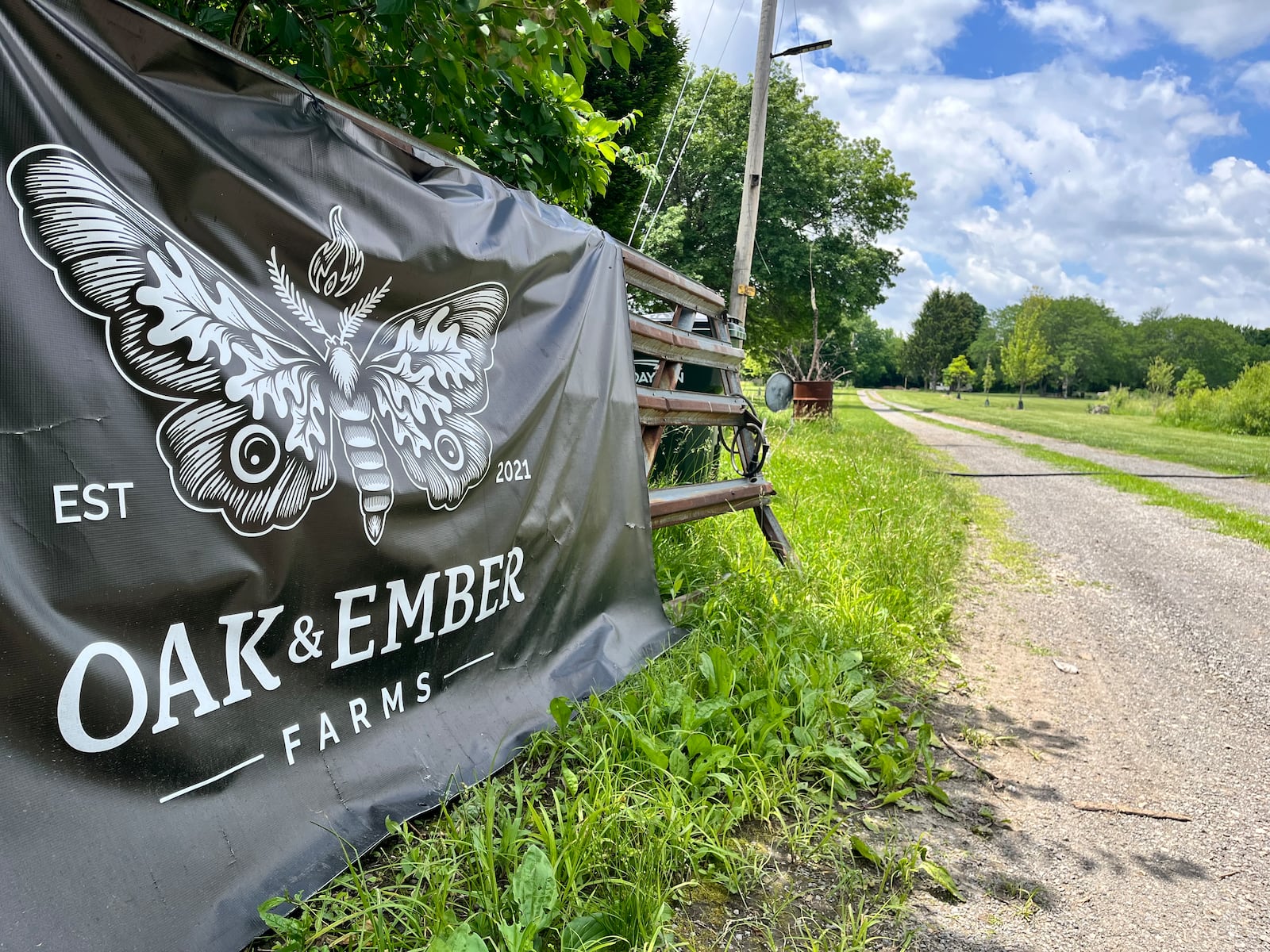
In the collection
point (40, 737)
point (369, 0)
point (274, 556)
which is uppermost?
point (369, 0)

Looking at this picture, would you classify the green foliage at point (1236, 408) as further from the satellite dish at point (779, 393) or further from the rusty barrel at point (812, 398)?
the satellite dish at point (779, 393)

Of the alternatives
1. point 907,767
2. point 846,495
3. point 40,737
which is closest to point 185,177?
point 40,737

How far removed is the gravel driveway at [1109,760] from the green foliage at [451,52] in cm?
292

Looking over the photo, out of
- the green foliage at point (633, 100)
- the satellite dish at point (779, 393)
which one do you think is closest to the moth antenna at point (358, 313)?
the green foliage at point (633, 100)

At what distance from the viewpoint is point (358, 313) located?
2102 millimetres

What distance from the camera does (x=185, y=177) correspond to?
1696 mm

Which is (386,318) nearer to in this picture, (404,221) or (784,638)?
(404,221)

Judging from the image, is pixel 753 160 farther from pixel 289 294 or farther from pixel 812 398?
pixel 289 294

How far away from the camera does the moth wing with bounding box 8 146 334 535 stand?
1.48 m

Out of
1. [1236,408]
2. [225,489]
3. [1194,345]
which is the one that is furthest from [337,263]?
[1194,345]

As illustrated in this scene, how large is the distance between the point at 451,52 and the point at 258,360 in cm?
153

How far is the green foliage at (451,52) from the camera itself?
2549 mm

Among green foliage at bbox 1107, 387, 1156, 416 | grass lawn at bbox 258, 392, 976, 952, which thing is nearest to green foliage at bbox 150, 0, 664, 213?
grass lawn at bbox 258, 392, 976, 952

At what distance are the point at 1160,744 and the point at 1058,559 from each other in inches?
135
